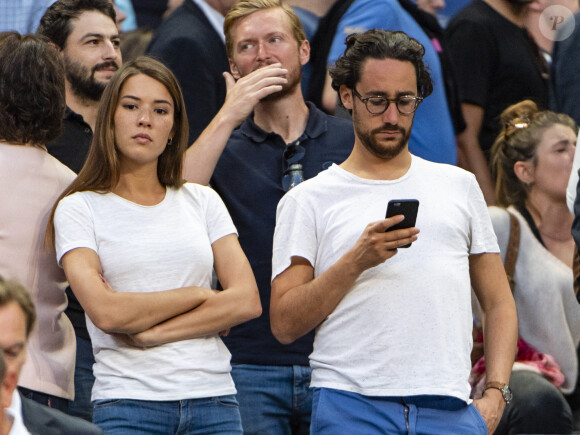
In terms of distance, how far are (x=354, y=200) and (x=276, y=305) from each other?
14.7 inches

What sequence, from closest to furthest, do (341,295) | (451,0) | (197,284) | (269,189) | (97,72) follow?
1. (341,295)
2. (197,284)
3. (269,189)
4. (97,72)
5. (451,0)

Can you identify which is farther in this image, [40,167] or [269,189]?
[269,189]

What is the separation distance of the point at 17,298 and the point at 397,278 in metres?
1.06

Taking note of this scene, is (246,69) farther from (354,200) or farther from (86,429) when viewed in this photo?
(86,429)

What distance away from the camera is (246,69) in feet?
12.7

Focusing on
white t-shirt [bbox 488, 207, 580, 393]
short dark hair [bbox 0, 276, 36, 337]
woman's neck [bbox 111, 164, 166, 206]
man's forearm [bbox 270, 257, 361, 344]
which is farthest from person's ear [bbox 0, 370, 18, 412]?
white t-shirt [bbox 488, 207, 580, 393]

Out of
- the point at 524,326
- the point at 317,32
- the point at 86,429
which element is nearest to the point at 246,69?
the point at 317,32

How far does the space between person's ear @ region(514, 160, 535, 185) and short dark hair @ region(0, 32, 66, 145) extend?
2.14m

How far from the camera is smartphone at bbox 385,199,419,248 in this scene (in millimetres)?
2758

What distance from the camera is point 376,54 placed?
313 centimetres

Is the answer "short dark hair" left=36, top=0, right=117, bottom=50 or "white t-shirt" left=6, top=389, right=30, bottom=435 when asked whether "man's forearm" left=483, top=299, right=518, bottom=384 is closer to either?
"white t-shirt" left=6, top=389, right=30, bottom=435

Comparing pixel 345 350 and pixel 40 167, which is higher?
pixel 40 167

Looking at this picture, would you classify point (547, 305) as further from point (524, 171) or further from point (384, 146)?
point (384, 146)

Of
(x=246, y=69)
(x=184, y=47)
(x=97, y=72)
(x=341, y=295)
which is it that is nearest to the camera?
(x=341, y=295)
